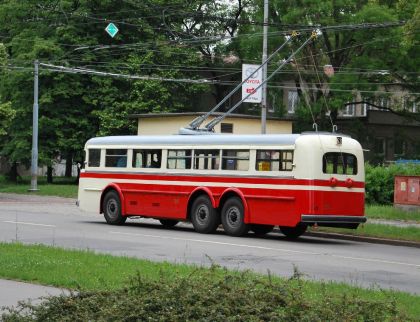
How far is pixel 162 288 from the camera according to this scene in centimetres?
740

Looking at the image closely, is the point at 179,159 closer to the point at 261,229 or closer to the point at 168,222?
the point at 168,222

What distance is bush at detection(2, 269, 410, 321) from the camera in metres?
A: 6.56

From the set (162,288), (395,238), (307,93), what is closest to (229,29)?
(307,93)

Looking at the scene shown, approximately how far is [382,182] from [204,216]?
14.2 meters

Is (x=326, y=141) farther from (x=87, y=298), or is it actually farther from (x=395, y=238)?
(x=87, y=298)

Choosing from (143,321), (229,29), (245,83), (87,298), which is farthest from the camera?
(229,29)

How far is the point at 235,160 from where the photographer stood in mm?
23500

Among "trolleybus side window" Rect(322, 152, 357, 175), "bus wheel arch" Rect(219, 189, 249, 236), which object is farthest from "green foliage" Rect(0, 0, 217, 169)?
"trolleybus side window" Rect(322, 152, 357, 175)

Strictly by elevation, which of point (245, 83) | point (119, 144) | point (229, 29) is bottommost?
→ point (119, 144)

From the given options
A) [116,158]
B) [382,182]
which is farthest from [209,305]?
[382,182]

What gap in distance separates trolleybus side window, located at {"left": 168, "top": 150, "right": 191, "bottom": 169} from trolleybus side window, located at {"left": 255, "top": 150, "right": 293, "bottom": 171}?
2576mm

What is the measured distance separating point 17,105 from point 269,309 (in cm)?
5019

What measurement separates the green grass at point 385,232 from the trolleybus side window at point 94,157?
7.15 m

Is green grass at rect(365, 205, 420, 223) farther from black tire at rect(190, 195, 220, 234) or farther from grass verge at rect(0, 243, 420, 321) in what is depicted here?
grass verge at rect(0, 243, 420, 321)
